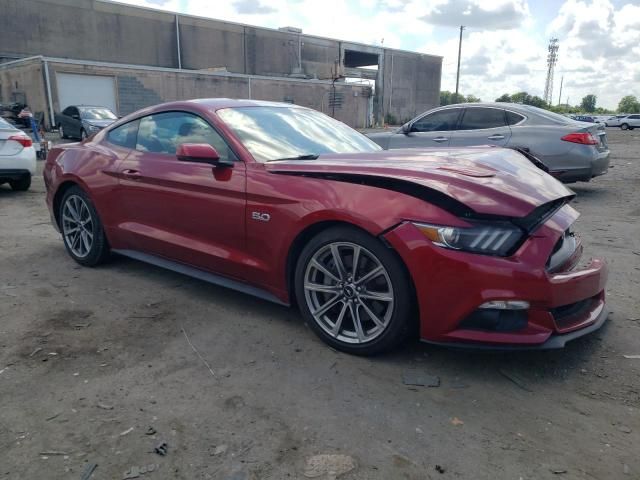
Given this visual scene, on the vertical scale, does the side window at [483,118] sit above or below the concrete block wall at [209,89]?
below

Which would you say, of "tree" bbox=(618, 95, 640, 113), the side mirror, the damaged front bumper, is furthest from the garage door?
"tree" bbox=(618, 95, 640, 113)

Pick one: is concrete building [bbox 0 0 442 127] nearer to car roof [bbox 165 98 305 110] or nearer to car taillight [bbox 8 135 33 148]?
car taillight [bbox 8 135 33 148]

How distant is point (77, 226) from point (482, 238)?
12.3 ft

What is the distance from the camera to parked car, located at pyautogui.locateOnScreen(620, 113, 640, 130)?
144ft

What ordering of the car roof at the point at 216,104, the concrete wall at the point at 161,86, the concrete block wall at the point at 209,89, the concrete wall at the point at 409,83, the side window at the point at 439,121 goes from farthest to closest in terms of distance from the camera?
the concrete wall at the point at 409,83, the concrete block wall at the point at 209,89, the concrete wall at the point at 161,86, the side window at the point at 439,121, the car roof at the point at 216,104

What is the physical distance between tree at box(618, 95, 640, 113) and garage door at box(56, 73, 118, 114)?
93.2 meters

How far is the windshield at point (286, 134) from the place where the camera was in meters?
3.50

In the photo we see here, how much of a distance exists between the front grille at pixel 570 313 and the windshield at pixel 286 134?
1.80 meters

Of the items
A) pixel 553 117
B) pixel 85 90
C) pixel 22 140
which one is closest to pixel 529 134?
pixel 553 117

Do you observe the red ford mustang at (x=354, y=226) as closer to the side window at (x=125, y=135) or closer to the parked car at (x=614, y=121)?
the side window at (x=125, y=135)

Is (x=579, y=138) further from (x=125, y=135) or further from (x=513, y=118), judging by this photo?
(x=125, y=135)

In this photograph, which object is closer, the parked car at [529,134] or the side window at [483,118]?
the parked car at [529,134]

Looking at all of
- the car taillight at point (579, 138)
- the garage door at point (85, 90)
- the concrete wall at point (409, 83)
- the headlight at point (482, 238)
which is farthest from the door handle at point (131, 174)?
the concrete wall at point (409, 83)

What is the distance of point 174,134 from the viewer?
12.8ft
